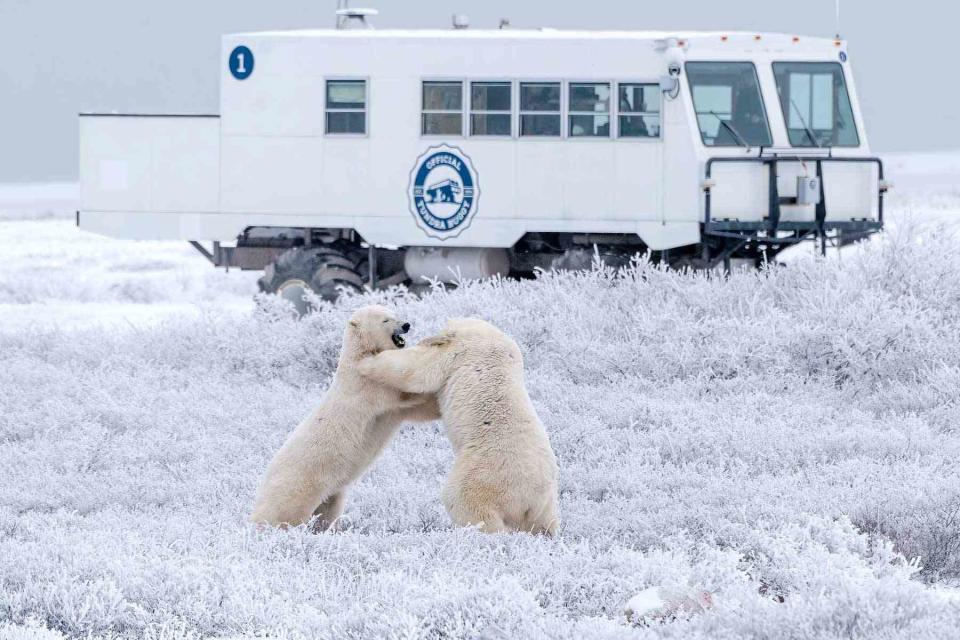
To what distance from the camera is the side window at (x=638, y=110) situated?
47.0ft

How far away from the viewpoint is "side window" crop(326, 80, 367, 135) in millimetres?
14680

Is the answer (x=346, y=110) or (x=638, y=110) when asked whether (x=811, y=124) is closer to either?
(x=638, y=110)

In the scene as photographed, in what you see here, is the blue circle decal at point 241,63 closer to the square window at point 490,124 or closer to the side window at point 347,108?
the side window at point 347,108

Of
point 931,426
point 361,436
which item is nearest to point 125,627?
point 361,436

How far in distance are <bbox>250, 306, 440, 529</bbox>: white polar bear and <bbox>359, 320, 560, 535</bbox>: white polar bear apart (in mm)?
145

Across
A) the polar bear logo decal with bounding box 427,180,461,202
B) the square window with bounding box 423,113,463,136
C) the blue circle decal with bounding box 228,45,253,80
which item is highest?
the blue circle decal with bounding box 228,45,253,80

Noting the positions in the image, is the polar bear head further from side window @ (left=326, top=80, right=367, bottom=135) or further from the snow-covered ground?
side window @ (left=326, top=80, right=367, bottom=135)

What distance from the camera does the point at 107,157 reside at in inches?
593

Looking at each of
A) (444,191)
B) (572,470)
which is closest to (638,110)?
(444,191)

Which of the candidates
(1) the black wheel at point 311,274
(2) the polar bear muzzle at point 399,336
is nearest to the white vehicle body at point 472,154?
(1) the black wheel at point 311,274

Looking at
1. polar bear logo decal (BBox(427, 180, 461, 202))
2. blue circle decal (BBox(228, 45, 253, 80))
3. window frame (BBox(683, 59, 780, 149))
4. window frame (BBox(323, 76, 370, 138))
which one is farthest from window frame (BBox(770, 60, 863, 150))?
blue circle decal (BBox(228, 45, 253, 80))

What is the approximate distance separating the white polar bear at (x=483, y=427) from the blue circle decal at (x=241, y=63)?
10.1 metres

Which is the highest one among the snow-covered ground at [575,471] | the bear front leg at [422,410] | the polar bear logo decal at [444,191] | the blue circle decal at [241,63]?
the blue circle decal at [241,63]

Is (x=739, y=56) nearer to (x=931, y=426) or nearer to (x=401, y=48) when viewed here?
(x=401, y=48)
